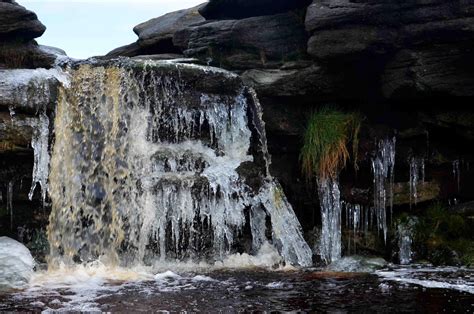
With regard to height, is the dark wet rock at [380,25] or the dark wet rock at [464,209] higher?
the dark wet rock at [380,25]

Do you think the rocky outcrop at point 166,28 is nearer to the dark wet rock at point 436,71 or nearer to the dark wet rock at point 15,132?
the dark wet rock at point 15,132

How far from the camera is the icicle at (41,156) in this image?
11906 millimetres

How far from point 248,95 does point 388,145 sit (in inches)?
138

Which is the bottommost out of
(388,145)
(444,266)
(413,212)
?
(444,266)

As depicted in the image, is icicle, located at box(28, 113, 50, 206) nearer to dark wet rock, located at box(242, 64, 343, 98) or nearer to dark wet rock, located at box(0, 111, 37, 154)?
dark wet rock, located at box(0, 111, 37, 154)

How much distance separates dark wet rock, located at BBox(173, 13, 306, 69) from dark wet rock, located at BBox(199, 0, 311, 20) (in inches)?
15.5

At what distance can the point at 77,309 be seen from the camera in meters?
7.14

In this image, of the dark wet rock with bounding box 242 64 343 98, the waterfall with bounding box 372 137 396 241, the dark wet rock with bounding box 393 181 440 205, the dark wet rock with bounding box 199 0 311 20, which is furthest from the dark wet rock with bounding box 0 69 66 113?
the dark wet rock with bounding box 393 181 440 205

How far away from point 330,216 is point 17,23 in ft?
32.2

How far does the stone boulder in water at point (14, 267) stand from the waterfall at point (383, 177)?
7607 millimetres

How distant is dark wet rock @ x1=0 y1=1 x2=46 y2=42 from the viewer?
50.8 ft

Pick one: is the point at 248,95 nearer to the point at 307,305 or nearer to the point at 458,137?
the point at 458,137

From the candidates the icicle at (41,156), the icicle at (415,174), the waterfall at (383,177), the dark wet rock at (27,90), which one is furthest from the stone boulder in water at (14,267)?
the icicle at (415,174)

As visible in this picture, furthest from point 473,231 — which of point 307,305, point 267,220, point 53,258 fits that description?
point 53,258
